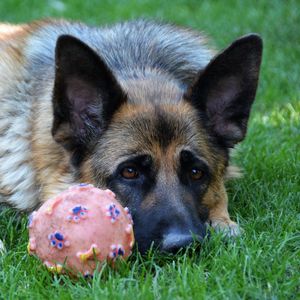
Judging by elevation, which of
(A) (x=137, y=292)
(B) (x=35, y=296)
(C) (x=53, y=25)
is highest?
(C) (x=53, y=25)

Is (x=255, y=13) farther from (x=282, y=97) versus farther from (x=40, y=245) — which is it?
(x=40, y=245)

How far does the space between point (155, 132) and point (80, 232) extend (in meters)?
0.81

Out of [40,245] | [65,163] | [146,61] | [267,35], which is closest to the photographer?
[40,245]

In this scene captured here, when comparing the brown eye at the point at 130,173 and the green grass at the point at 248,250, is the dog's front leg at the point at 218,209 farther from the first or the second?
the brown eye at the point at 130,173

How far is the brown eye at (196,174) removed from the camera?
4.34m

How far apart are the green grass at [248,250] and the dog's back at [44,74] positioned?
0.97ft

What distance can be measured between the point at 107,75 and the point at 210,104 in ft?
2.52

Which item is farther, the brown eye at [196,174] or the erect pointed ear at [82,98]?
the brown eye at [196,174]

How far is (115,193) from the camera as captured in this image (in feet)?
13.9

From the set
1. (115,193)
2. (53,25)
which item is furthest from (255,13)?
(115,193)

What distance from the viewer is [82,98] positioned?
4344 millimetres

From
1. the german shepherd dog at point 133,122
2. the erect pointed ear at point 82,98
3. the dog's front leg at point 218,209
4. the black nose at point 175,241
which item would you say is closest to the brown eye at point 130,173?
the german shepherd dog at point 133,122

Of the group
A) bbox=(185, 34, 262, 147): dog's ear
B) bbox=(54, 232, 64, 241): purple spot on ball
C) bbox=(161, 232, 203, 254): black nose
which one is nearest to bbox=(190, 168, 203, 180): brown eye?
bbox=(185, 34, 262, 147): dog's ear

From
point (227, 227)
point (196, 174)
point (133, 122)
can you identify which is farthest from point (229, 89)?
point (227, 227)
